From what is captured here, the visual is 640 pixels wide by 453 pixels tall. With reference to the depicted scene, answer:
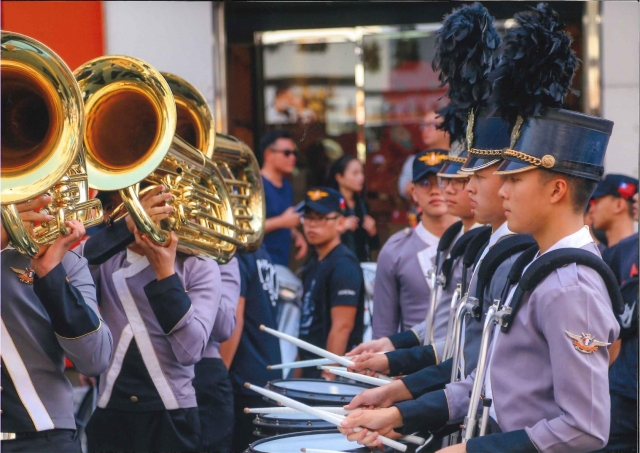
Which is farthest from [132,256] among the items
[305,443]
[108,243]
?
[305,443]

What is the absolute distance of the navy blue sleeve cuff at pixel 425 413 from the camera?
3.01 m

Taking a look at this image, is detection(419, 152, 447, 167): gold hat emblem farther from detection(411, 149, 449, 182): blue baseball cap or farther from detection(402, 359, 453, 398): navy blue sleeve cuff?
detection(402, 359, 453, 398): navy blue sleeve cuff

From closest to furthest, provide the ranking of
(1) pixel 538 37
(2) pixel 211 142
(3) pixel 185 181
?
Answer: 1. (1) pixel 538 37
2. (3) pixel 185 181
3. (2) pixel 211 142

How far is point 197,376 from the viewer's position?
15.1 feet

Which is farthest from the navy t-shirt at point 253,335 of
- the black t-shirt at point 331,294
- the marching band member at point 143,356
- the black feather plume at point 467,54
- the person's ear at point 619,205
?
the person's ear at point 619,205

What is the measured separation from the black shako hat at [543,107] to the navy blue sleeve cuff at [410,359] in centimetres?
128

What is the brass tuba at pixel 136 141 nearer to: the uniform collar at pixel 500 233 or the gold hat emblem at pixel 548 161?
the uniform collar at pixel 500 233

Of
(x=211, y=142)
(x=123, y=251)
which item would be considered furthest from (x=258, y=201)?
(x=123, y=251)

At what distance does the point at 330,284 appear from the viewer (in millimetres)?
5625

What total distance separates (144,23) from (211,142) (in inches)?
105

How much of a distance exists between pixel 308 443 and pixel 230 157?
6.03 feet

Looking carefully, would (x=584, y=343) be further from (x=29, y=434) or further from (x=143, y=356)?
(x=143, y=356)

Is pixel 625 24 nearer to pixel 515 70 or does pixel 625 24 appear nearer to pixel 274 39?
pixel 274 39

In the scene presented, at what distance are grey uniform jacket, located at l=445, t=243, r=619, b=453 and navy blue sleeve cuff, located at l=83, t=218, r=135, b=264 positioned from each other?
5.25 ft
